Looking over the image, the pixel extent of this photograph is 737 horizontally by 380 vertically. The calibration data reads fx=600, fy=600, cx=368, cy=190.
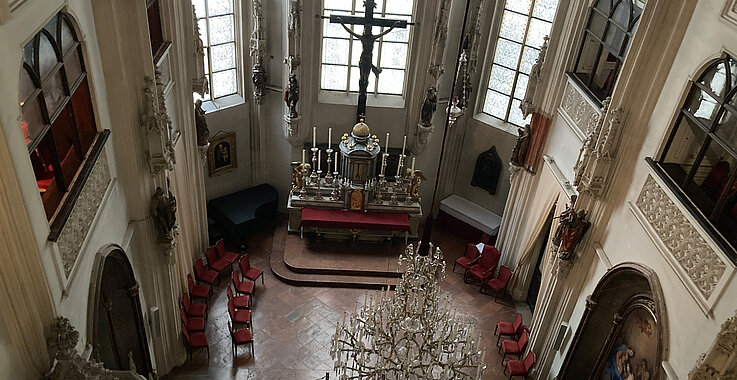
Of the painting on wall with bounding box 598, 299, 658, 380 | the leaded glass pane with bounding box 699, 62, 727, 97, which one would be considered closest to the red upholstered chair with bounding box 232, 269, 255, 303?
the painting on wall with bounding box 598, 299, 658, 380

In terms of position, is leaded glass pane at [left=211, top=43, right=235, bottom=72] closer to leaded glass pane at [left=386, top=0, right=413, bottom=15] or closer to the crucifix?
the crucifix

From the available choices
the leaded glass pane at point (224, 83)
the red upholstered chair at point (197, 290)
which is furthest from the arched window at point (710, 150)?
the leaded glass pane at point (224, 83)

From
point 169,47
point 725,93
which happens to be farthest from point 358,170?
point 725,93

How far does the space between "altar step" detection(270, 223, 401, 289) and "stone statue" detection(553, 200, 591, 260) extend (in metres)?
4.43

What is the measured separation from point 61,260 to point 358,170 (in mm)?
8216

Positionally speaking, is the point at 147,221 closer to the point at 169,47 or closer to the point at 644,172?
the point at 169,47

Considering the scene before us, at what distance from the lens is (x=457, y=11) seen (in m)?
13.6

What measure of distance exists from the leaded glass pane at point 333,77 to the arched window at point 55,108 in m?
7.65

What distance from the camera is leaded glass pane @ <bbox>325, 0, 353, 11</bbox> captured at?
13.7 metres

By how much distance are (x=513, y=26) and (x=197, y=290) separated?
906 cm

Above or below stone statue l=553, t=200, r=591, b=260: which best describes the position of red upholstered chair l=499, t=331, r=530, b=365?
below

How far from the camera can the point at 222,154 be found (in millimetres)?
14531

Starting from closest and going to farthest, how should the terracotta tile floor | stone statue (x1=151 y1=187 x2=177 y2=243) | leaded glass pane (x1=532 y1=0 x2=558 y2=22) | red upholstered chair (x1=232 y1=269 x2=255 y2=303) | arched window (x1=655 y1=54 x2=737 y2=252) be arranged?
arched window (x1=655 y1=54 x2=737 y2=252)
stone statue (x1=151 y1=187 x2=177 y2=243)
the terracotta tile floor
red upholstered chair (x1=232 y1=269 x2=255 y2=303)
leaded glass pane (x1=532 y1=0 x2=558 y2=22)

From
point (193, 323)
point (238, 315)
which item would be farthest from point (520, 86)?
point (193, 323)
